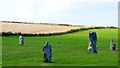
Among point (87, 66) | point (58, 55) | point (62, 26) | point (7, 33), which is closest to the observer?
point (87, 66)

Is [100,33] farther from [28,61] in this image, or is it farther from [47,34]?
[28,61]

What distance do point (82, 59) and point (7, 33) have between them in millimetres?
45929

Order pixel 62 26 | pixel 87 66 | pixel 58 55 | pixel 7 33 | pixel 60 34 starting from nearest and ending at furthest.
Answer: pixel 87 66, pixel 58 55, pixel 7 33, pixel 60 34, pixel 62 26

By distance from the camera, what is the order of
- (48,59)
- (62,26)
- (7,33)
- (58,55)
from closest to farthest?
(48,59), (58,55), (7,33), (62,26)

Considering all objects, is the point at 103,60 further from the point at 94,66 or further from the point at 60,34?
the point at 60,34

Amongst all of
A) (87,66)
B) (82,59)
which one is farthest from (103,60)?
(87,66)

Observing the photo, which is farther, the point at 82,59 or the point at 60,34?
the point at 60,34

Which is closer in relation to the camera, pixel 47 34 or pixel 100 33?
pixel 47 34

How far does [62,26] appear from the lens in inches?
4414

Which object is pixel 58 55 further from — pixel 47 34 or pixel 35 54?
pixel 47 34

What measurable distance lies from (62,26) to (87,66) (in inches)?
2891

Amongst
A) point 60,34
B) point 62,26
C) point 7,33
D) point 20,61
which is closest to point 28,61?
point 20,61

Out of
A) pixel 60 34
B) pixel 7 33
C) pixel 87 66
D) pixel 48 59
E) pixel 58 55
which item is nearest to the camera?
pixel 87 66

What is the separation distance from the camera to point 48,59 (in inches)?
1663
